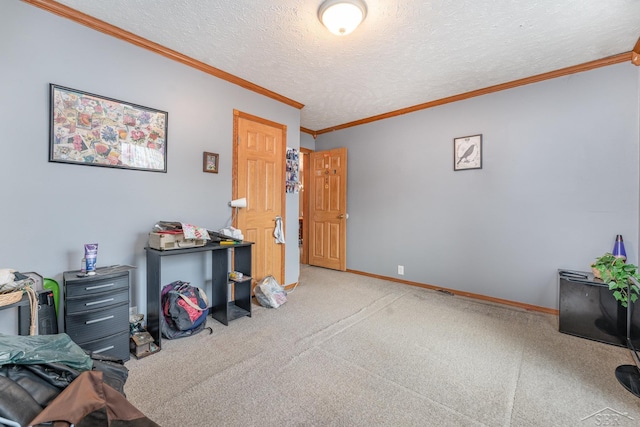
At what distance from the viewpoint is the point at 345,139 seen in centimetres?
484

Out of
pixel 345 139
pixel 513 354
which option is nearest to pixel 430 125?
pixel 345 139

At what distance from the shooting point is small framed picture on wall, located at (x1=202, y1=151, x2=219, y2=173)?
2893 millimetres

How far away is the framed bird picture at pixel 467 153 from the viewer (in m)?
3.46

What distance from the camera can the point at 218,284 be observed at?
2.85 m

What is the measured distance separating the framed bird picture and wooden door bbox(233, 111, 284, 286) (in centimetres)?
231

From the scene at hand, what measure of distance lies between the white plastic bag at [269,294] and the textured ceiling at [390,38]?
2.39 metres

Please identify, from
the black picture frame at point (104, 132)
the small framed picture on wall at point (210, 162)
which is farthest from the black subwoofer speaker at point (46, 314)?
the small framed picture on wall at point (210, 162)

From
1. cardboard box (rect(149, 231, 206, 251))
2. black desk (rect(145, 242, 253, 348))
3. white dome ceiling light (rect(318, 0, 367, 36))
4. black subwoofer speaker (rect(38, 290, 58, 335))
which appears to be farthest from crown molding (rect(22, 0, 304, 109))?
black subwoofer speaker (rect(38, 290, 58, 335))

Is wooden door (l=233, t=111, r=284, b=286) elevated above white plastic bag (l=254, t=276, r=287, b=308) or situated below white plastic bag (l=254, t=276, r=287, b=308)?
above

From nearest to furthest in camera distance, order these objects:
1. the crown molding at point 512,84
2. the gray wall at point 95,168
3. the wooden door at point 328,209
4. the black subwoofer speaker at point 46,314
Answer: the black subwoofer speaker at point 46,314
the gray wall at point 95,168
the crown molding at point 512,84
the wooden door at point 328,209

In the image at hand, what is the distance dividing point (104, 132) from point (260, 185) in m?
1.62

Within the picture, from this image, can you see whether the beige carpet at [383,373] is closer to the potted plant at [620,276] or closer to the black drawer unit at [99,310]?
the black drawer unit at [99,310]

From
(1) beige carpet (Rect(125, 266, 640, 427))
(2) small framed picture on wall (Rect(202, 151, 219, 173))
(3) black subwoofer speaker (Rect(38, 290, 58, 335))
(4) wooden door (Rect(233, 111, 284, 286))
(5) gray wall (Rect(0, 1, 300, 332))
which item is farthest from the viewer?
(4) wooden door (Rect(233, 111, 284, 286))

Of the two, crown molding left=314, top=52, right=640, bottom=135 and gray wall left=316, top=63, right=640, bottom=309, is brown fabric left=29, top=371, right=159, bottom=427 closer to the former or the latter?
gray wall left=316, top=63, right=640, bottom=309
